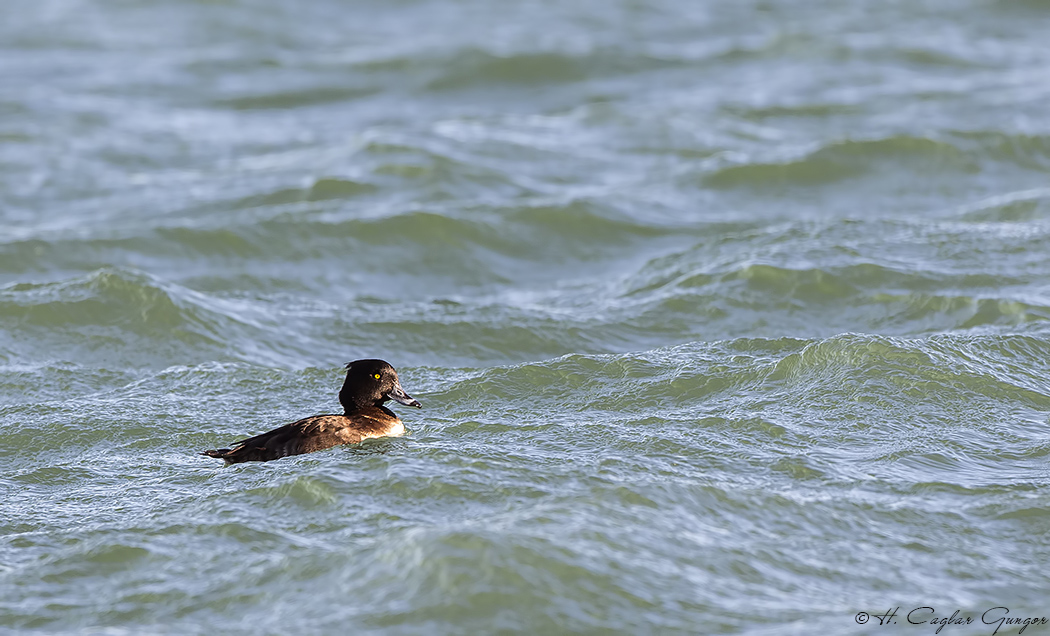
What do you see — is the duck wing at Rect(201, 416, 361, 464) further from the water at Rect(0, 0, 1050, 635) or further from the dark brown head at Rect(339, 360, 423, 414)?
the dark brown head at Rect(339, 360, 423, 414)

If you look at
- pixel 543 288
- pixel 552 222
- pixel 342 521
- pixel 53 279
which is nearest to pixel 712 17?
pixel 552 222

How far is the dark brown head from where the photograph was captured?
7.15m

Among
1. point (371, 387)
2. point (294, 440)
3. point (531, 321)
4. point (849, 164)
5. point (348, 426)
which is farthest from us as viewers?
point (849, 164)

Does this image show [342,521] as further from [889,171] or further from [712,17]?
[712,17]

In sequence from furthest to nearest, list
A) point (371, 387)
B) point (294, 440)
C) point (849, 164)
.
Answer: point (849, 164) → point (371, 387) → point (294, 440)

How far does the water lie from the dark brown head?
0.29 metres

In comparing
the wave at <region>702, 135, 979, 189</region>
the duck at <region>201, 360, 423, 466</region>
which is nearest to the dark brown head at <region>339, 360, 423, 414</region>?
the duck at <region>201, 360, 423, 466</region>

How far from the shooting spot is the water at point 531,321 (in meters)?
5.51

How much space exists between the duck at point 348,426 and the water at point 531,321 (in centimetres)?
10

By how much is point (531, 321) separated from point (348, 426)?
2.97m

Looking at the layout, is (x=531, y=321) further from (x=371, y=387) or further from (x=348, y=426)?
(x=348, y=426)

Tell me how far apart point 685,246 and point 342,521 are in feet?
20.5

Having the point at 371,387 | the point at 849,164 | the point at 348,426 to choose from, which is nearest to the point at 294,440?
the point at 348,426

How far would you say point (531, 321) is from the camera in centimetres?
972
